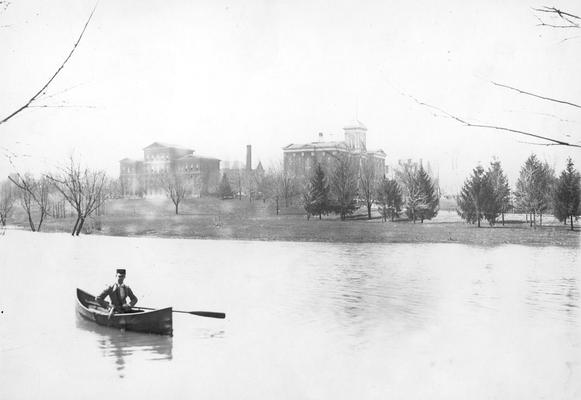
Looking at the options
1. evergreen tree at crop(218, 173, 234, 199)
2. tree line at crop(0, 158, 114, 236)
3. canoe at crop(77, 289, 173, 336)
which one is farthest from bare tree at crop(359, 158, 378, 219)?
canoe at crop(77, 289, 173, 336)

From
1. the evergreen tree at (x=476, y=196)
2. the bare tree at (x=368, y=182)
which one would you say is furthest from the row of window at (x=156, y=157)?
the evergreen tree at (x=476, y=196)

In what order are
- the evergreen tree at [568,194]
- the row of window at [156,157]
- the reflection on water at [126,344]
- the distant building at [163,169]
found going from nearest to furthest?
the reflection on water at [126,344]
the row of window at [156,157]
the distant building at [163,169]
the evergreen tree at [568,194]

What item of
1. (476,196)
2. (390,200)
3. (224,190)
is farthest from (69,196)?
(476,196)

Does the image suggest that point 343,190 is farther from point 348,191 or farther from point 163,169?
point 163,169

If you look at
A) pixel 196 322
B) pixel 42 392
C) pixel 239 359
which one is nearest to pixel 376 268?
pixel 196 322

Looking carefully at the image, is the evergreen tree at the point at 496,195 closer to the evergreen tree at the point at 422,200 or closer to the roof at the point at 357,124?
the evergreen tree at the point at 422,200

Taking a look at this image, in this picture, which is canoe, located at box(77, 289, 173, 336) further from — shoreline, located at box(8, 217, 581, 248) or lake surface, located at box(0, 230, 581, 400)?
shoreline, located at box(8, 217, 581, 248)

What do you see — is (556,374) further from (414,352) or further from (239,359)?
(239,359)
